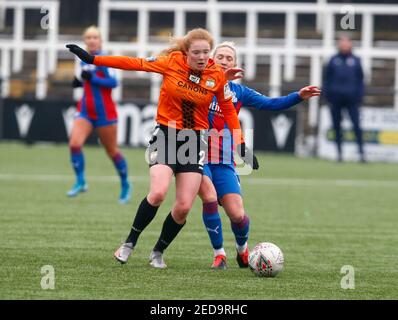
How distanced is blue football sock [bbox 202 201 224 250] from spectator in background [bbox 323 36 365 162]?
538 inches

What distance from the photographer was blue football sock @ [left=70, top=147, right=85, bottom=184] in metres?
14.5

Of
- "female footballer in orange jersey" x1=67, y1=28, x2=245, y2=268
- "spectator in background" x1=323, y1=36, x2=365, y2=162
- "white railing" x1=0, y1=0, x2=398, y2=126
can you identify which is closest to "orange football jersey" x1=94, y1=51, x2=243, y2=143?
"female footballer in orange jersey" x1=67, y1=28, x2=245, y2=268

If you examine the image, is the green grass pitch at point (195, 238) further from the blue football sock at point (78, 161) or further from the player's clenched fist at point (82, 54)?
the player's clenched fist at point (82, 54)

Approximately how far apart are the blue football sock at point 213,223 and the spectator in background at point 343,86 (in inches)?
538

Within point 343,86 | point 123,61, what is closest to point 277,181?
point 343,86

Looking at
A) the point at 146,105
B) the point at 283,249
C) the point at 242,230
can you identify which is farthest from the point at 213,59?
the point at 146,105

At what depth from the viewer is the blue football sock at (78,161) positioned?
14484 mm

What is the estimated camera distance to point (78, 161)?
14586 millimetres

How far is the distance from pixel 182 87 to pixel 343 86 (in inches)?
562

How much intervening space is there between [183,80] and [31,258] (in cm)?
175

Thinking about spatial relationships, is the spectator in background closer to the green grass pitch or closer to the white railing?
the green grass pitch

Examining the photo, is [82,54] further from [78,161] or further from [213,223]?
[78,161]

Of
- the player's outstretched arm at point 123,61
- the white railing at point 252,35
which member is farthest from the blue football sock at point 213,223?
the white railing at point 252,35

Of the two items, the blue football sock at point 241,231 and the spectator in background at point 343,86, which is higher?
the spectator in background at point 343,86
